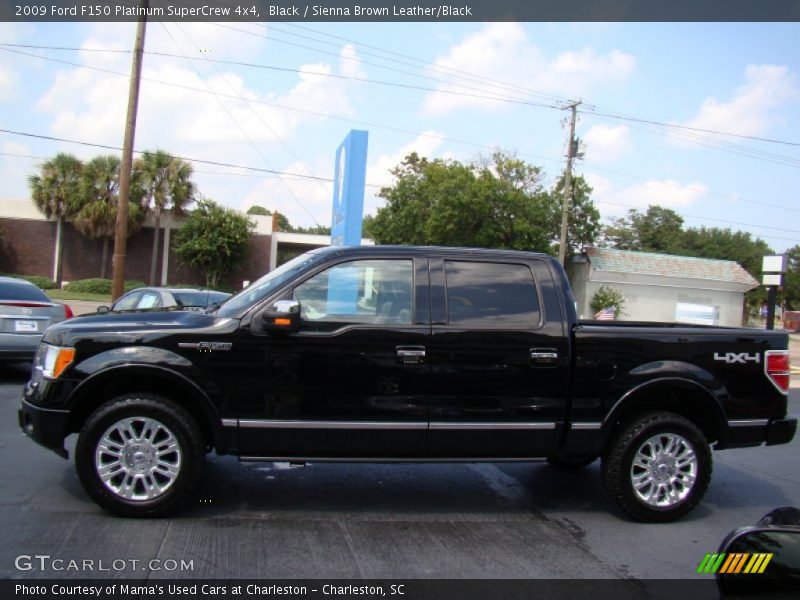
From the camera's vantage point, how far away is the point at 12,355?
9516mm

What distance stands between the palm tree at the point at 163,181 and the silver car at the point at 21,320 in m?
27.2

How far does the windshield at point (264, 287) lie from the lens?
4.79 meters

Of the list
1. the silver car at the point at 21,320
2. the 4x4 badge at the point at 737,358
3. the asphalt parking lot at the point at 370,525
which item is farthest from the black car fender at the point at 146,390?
the silver car at the point at 21,320

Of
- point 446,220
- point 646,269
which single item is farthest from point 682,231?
point 446,220

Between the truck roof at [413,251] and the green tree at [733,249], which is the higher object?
the green tree at [733,249]

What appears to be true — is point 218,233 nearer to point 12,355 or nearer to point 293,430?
point 12,355

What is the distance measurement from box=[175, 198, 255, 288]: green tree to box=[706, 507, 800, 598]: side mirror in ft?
126

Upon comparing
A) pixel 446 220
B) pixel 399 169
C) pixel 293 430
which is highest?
pixel 399 169

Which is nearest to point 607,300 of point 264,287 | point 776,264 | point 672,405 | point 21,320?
point 776,264

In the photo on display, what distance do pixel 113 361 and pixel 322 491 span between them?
2.02m

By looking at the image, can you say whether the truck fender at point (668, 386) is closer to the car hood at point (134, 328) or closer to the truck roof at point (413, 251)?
the truck roof at point (413, 251)

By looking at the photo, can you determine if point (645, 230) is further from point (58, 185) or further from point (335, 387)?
point (335, 387)

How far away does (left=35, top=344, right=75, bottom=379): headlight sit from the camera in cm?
454

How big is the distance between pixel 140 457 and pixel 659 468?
3773 mm
